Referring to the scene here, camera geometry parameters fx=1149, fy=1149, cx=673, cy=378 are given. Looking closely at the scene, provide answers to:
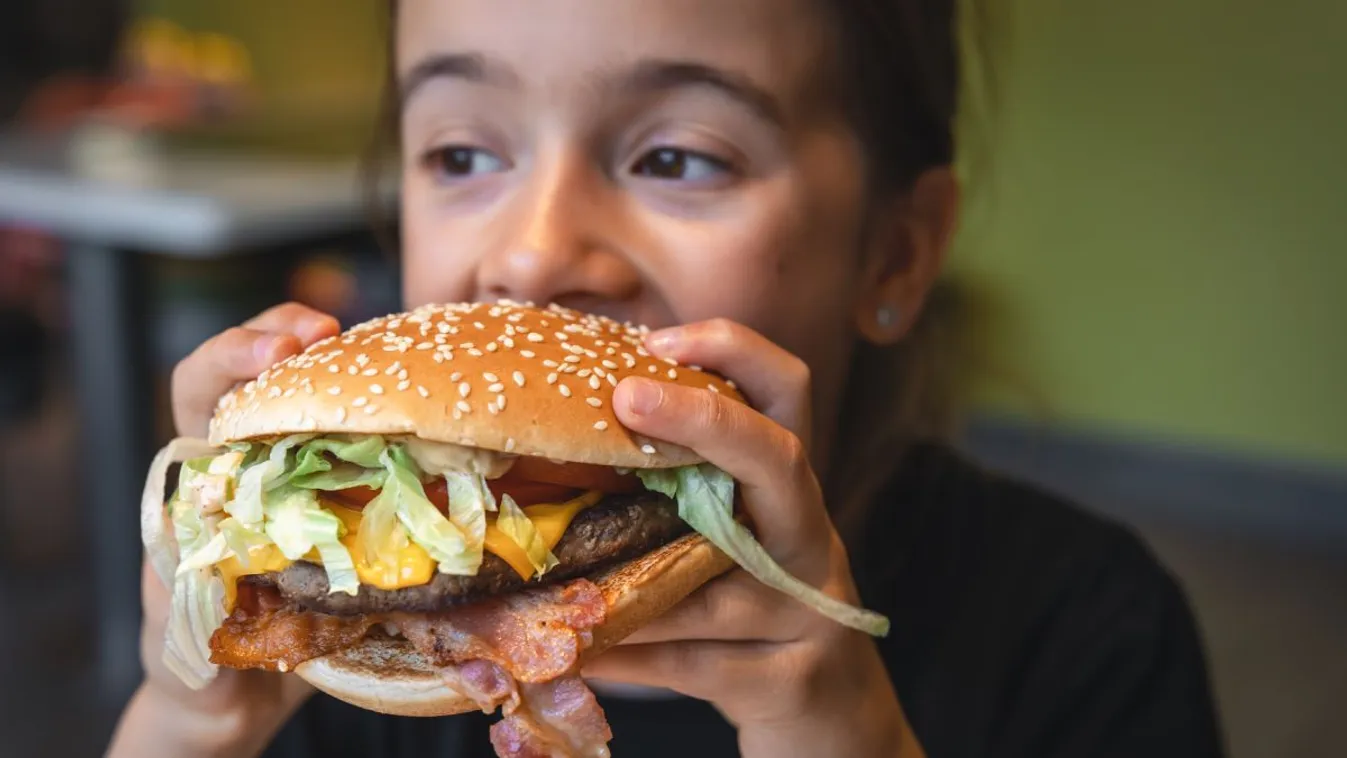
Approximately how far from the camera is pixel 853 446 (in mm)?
1865

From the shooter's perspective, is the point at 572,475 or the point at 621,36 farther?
the point at 621,36

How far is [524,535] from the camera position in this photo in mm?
1090

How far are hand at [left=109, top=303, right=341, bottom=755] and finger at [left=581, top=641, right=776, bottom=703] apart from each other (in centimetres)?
45

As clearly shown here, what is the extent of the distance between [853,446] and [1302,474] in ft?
15.1

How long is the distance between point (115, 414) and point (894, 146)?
Answer: 3.20 metres

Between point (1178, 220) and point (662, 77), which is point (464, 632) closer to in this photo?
point (662, 77)

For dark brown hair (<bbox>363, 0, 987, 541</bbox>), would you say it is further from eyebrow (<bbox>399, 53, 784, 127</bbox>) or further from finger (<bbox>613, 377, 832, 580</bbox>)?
finger (<bbox>613, 377, 832, 580</bbox>)

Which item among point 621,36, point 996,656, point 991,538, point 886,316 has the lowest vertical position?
point 996,656

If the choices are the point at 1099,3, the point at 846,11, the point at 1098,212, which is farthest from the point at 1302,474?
the point at 846,11

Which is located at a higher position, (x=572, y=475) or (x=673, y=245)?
(x=673, y=245)

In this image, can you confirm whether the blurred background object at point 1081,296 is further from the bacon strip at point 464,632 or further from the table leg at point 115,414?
the bacon strip at point 464,632

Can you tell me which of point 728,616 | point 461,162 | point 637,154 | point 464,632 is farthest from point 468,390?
point 461,162

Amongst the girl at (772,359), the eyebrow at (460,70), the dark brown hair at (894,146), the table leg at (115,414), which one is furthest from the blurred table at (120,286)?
the eyebrow at (460,70)

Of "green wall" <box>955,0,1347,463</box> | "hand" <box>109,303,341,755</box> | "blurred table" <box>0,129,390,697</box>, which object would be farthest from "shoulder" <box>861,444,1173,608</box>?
"green wall" <box>955,0,1347,463</box>
